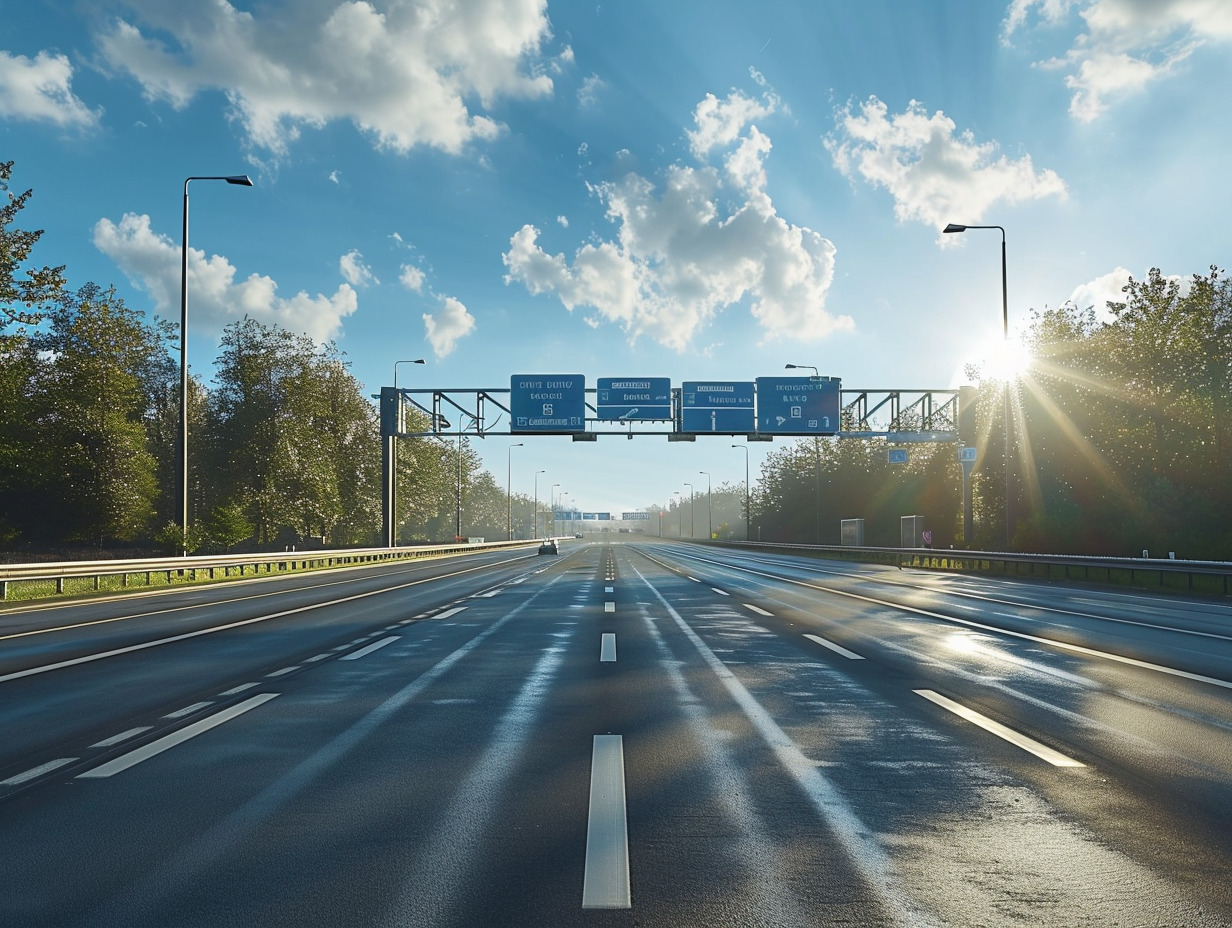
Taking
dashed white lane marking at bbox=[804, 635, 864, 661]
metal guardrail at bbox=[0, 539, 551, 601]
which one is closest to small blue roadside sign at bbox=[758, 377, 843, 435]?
metal guardrail at bbox=[0, 539, 551, 601]

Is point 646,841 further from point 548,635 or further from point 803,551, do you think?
point 803,551

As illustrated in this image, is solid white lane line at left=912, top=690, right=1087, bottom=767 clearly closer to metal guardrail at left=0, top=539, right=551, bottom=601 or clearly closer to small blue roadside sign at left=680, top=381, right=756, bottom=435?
metal guardrail at left=0, top=539, right=551, bottom=601

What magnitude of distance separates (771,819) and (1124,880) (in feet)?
4.96

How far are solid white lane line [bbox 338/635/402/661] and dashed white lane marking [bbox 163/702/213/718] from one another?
2.77 metres

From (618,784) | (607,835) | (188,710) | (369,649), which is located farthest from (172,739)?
(369,649)

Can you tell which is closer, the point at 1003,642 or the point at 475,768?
the point at 475,768

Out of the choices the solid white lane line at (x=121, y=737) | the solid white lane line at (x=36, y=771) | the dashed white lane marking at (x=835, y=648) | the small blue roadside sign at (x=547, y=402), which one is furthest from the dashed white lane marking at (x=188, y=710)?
the small blue roadside sign at (x=547, y=402)

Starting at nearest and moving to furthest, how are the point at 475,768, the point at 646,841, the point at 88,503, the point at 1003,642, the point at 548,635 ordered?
the point at 646,841 → the point at 475,768 → the point at 1003,642 → the point at 548,635 → the point at 88,503

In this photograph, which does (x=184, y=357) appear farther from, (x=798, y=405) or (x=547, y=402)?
(x=798, y=405)

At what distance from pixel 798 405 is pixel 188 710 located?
37.0 metres

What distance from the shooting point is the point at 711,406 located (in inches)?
1662

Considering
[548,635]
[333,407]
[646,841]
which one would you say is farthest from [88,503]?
[646,841]

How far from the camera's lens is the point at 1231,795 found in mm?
4770

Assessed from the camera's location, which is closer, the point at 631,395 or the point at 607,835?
the point at 607,835
